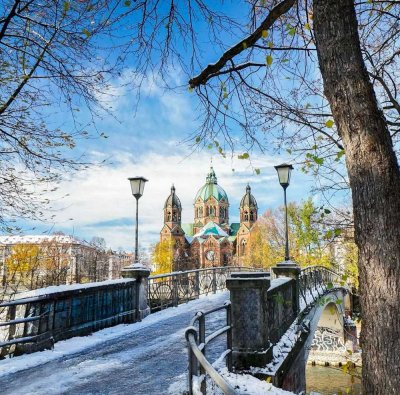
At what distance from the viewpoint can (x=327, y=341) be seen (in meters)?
30.7

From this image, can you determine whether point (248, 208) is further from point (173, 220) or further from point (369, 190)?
point (369, 190)

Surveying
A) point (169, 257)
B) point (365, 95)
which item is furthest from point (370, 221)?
point (169, 257)

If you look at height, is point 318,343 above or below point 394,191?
below

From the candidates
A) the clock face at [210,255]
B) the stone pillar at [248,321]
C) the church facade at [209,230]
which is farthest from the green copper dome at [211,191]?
the stone pillar at [248,321]

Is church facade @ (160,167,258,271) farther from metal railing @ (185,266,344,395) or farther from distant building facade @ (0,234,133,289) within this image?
metal railing @ (185,266,344,395)

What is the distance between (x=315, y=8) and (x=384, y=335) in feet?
9.23

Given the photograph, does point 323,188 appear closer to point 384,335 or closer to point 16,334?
point 384,335

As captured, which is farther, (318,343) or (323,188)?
(318,343)

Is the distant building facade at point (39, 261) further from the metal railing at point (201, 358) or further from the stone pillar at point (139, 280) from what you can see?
the metal railing at point (201, 358)

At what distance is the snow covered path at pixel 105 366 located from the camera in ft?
16.3

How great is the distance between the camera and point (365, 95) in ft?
9.50

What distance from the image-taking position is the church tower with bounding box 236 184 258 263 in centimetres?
8344

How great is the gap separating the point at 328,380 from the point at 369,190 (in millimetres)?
28267

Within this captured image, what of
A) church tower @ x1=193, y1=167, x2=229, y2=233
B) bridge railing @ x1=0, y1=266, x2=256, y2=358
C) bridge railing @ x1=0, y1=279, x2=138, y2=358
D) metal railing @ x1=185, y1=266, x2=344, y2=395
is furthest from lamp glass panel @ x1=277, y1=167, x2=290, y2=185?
church tower @ x1=193, y1=167, x2=229, y2=233
